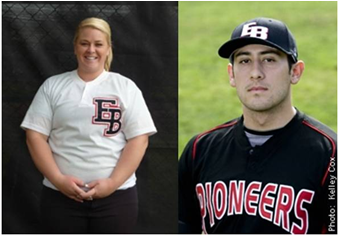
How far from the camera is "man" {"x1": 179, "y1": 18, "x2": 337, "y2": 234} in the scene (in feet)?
11.6

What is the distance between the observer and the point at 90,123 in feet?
13.3

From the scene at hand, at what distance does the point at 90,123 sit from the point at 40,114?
0.27 metres

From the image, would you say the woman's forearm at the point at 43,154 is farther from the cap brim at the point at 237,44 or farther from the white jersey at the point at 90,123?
the cap brim at the point at 237,44

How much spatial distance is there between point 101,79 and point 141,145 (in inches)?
15.5

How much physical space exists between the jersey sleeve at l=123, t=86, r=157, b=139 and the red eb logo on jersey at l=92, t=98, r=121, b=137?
0.04 m

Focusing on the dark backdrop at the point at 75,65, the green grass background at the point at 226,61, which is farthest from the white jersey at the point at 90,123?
the green grass background at the point at 226,61

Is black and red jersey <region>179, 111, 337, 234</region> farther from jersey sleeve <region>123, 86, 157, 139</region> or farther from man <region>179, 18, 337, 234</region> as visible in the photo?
jersey sleeve <region>123, 86, 157, 139</region>

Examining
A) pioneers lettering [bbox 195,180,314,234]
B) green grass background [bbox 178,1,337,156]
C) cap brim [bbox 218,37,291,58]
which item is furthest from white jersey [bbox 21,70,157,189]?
green grass background [bbox 178,1,337,156]

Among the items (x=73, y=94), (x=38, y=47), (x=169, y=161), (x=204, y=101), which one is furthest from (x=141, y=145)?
(x=204, y=101)

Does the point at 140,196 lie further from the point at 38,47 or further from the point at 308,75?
the point at 308,75

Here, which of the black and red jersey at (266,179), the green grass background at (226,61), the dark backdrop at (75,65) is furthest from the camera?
the green grass background at (226,61)

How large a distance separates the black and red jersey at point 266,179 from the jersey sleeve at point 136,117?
0.38 meters

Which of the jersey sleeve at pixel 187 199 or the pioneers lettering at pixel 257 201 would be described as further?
the jersey sleeve at pixel 187 199

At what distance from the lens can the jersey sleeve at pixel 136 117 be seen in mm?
4090
